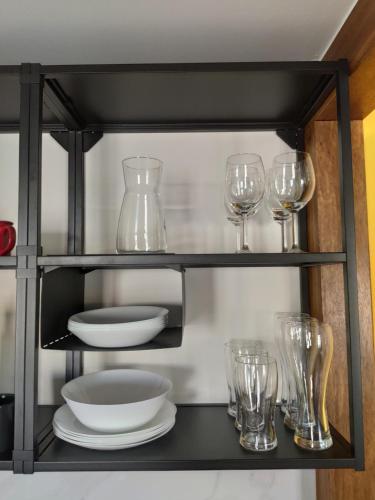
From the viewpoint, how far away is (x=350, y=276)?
818 mm

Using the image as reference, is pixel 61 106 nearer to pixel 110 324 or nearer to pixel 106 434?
pixel 110 324

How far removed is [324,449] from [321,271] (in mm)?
452

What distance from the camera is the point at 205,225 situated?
119cm

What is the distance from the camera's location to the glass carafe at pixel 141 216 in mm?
907

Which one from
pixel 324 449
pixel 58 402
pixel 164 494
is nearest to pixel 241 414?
pixel 324 449

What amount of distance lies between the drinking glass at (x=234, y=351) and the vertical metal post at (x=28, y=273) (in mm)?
486

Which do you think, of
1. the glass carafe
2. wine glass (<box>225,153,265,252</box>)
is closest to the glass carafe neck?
the glass carafe

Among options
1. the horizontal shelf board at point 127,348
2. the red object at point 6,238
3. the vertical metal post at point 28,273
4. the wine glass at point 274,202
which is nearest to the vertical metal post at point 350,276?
the wine glass at point 274,202

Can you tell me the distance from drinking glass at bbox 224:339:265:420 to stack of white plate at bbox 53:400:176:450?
0.64 feet

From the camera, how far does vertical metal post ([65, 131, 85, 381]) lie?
115 cm

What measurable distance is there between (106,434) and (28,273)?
403mm

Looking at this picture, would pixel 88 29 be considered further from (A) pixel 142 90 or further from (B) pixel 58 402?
(B) pixel 58 402

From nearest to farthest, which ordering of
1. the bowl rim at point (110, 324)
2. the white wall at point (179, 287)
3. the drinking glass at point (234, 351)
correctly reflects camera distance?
1. the bowl rim at point (110, 324)
2. the drinking glass at point (234, 351)
3. the white wall at point (179, 287)

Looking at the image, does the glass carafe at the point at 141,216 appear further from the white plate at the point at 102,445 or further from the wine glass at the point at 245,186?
the white plate at the point at 102,445
